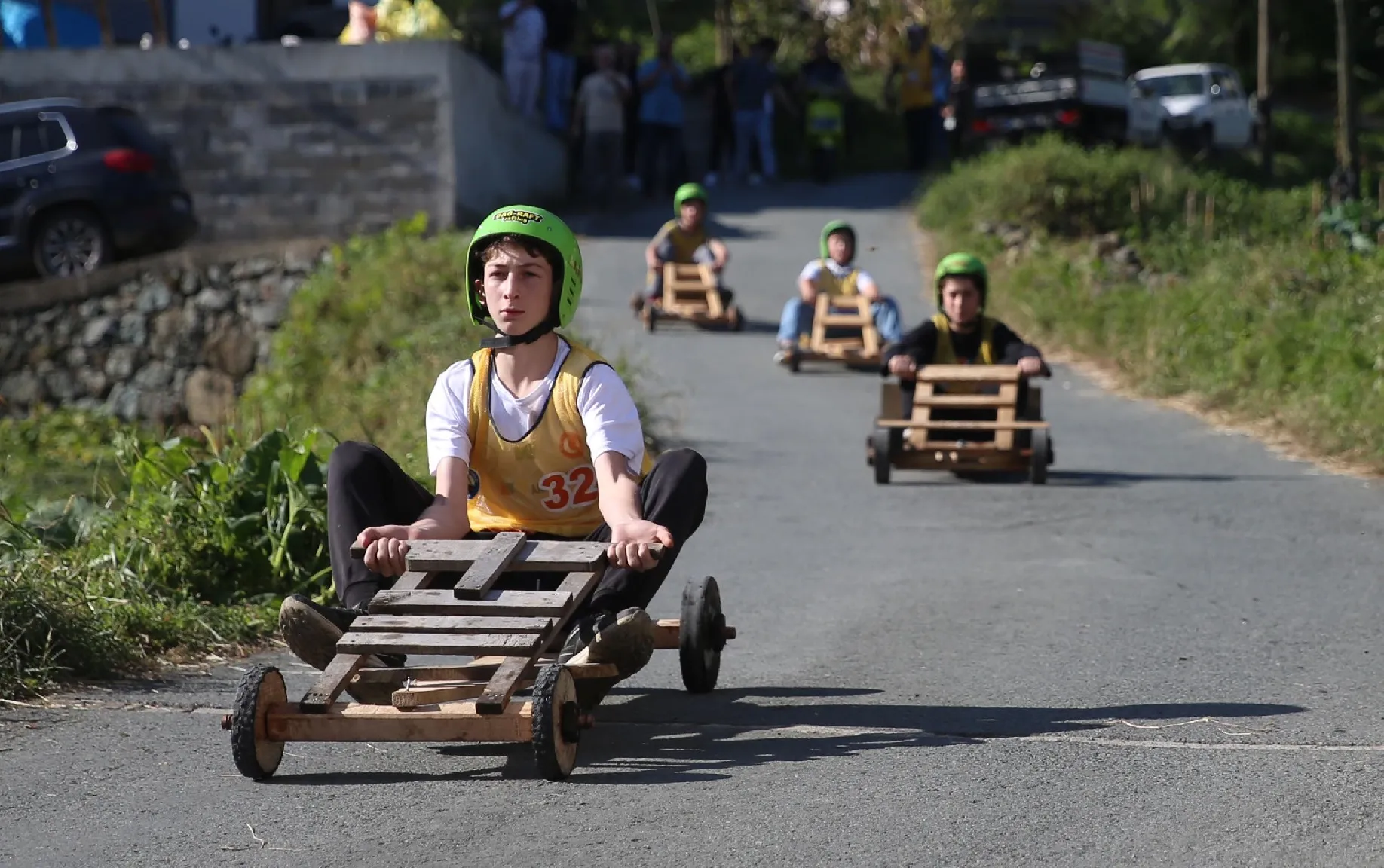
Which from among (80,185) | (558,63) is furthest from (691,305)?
(558,63)

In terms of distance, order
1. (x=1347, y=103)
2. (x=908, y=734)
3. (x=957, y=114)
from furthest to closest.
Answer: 1. (x=957, y=114)
2. (x=1347, y=103)
3. (x=908, y=734)

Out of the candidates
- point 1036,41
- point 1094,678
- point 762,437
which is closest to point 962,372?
point 762,437

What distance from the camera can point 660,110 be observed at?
1021 inches

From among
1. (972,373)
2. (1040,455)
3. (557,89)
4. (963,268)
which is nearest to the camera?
(1040,455)

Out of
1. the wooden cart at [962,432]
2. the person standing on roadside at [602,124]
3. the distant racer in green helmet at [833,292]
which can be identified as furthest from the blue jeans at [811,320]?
the person standing on roadside at [602,124]

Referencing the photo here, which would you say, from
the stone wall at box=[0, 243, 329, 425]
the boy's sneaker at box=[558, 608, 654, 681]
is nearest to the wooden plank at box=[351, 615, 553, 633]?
the boy's sneaker at box=[558, 608, 654, 681]

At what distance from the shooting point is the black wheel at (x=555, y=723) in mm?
4734

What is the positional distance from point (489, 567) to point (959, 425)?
6372 millimetres

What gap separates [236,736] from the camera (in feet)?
15.8

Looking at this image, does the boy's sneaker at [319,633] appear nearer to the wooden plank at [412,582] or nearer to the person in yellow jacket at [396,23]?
the wooden plank at [412,582]

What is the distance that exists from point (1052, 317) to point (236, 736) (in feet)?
47.9

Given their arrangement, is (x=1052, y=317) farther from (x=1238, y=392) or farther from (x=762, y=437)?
(x=762, y=437)

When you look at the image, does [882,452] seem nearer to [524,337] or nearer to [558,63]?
[524,337]

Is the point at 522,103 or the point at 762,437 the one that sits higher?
the point at 522,103
